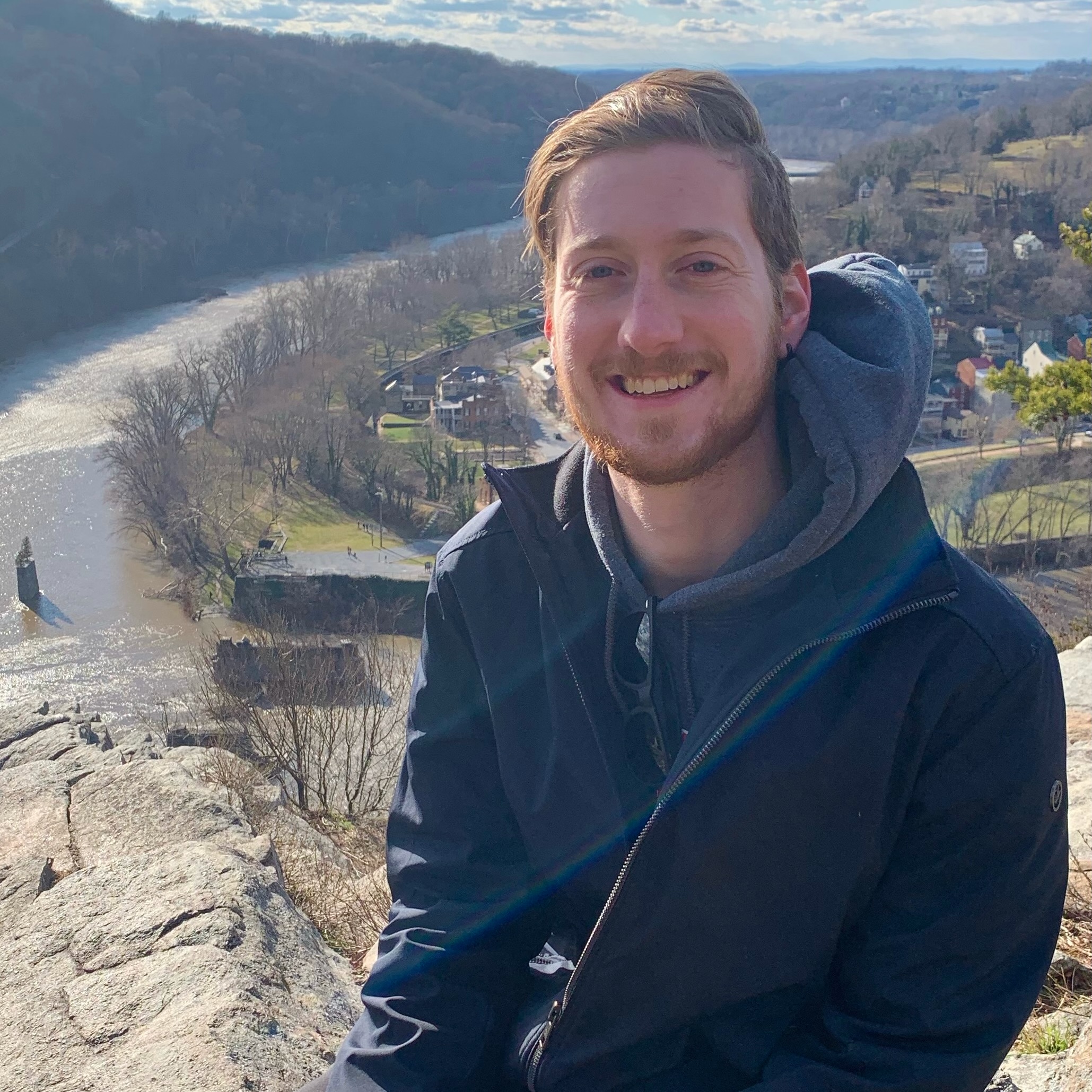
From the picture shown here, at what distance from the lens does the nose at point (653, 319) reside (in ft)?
5.01

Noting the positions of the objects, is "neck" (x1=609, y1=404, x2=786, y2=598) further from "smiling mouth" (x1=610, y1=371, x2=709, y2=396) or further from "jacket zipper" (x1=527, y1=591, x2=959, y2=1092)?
"jacket zipper" (x1=527, y1=591, x2=959, y2=1092)

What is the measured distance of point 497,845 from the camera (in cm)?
168

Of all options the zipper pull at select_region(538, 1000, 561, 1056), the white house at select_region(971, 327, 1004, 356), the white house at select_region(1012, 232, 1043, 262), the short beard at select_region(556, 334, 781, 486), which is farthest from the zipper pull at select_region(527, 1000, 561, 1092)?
the white house at select_region(1012, 232, 1043, 262)

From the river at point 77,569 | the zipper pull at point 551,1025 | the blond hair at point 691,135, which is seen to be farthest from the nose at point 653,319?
the river at point 77,569

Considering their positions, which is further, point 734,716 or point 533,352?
point 533,352

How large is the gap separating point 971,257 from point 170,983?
148ft

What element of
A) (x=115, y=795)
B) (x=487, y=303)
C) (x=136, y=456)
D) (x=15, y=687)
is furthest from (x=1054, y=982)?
(x=487, y=303)

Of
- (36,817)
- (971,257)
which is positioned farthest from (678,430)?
(971,257)

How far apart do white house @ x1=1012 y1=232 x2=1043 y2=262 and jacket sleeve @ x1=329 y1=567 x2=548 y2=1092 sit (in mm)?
46642

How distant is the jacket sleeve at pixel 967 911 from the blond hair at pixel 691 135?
668 millimetres

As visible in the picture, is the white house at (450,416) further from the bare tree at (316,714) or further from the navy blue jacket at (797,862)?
the navy blue jacket at (797,862)

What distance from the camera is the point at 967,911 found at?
4.35 feet

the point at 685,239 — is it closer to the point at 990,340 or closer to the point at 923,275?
the point at 990,340

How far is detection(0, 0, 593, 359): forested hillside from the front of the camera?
146 feet
